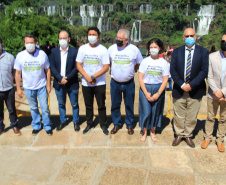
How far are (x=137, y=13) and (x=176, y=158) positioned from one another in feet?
275

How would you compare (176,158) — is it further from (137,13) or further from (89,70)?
(137,13)

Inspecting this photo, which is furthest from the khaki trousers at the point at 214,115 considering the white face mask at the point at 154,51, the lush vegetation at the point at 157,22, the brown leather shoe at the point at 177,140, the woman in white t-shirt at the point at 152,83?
the lush vegetation at the point at 157,22

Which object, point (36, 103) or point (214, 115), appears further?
point (36, 103)

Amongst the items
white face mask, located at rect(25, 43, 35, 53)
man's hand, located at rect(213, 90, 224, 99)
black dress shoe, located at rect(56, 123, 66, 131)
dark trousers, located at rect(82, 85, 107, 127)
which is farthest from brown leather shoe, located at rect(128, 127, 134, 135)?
white face mask, located at rect(25, 43, 35, 53)

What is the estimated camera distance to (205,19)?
6844 centimetres

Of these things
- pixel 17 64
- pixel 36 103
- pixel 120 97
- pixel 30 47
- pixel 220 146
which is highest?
pixel 30 47

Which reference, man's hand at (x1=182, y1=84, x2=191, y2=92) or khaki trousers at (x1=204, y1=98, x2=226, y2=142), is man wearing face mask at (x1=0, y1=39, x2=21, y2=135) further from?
khaki trousers at (x1=204, y1=98, x2=226, y2=142)

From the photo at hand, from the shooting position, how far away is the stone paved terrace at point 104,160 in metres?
3.08

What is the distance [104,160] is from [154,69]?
160cm

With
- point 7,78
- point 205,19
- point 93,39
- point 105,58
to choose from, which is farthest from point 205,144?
point 205,19

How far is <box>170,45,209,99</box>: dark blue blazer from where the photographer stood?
334 centimetres

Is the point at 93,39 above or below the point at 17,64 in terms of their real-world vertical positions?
above

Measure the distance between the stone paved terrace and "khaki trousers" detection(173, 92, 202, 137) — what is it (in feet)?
0.84

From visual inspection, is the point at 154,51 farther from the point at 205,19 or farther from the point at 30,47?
the point at 205,19
